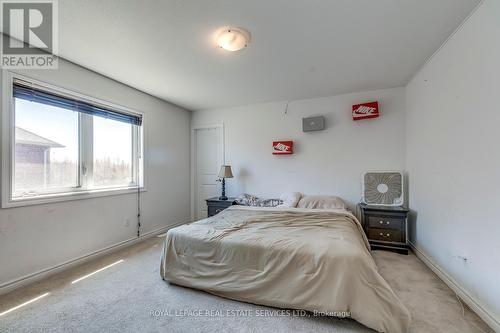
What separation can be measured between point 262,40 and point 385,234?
2902mm

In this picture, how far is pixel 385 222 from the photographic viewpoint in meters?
2.88

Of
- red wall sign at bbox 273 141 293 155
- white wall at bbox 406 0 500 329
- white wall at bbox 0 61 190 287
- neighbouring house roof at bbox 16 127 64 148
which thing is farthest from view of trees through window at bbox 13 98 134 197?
white wall at bbox 406 0 500 329

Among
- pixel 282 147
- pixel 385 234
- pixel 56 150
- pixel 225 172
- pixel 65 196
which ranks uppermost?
pixel 282 147

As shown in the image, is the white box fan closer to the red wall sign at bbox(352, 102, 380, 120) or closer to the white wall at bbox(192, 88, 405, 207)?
the white wall at bbox(192, 88, 405, 207)

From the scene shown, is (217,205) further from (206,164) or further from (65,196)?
(65,196)

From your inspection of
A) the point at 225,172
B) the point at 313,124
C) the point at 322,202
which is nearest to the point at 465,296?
the point at 322,202

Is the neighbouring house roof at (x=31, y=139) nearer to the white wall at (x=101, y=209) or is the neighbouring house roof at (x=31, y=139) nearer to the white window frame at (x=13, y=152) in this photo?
the white window frame at (x=13, y=152)

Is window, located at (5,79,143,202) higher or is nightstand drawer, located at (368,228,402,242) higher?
window, located at (5,79,143,202)

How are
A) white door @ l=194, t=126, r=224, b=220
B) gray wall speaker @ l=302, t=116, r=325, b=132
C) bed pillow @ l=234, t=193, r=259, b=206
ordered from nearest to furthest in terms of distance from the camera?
gray wall speaker @ l=302, t=116, r=325, b=132 < bed pillow @ l=234, t=193, r=259, b=206 < white door @ l=194, t=126, r=224, b=220

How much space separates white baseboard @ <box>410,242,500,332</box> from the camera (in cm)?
151

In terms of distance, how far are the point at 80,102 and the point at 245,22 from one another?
7.41 feet

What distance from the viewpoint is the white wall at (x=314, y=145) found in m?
3.25

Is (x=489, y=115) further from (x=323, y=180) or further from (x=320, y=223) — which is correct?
(x=323, y=180)

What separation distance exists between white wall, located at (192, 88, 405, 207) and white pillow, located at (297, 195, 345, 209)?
32 cm
